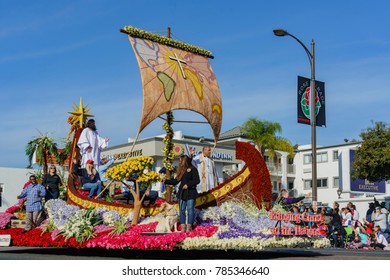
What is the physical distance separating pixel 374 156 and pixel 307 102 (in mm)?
16305

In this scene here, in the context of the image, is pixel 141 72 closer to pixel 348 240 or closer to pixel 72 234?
pixel 72 234

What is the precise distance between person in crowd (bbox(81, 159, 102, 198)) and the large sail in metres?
1.73

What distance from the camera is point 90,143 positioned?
18.4 m

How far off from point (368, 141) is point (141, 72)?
2503cm

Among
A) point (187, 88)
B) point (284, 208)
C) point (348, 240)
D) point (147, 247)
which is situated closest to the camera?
point (147, 247)

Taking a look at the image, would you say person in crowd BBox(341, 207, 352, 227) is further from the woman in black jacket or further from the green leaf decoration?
the woman in black jacket

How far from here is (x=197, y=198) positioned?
14992 mm

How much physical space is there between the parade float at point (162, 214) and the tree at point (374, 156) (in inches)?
903

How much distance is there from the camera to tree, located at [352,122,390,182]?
38.5 m

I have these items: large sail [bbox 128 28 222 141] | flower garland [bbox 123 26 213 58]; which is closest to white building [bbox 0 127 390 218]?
large sail [bbox 128 28 222 141]

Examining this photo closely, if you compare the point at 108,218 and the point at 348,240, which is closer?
the point at 108,218

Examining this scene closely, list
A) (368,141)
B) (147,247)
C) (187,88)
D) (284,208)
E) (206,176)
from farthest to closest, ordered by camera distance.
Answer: (368,141) → (187,88) → (206,176) → (284,208) → (147,247)

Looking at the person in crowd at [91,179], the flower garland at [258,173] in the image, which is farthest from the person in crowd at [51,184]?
the flower garland at [258,173]

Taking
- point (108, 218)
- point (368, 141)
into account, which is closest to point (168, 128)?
point (108, 218)
